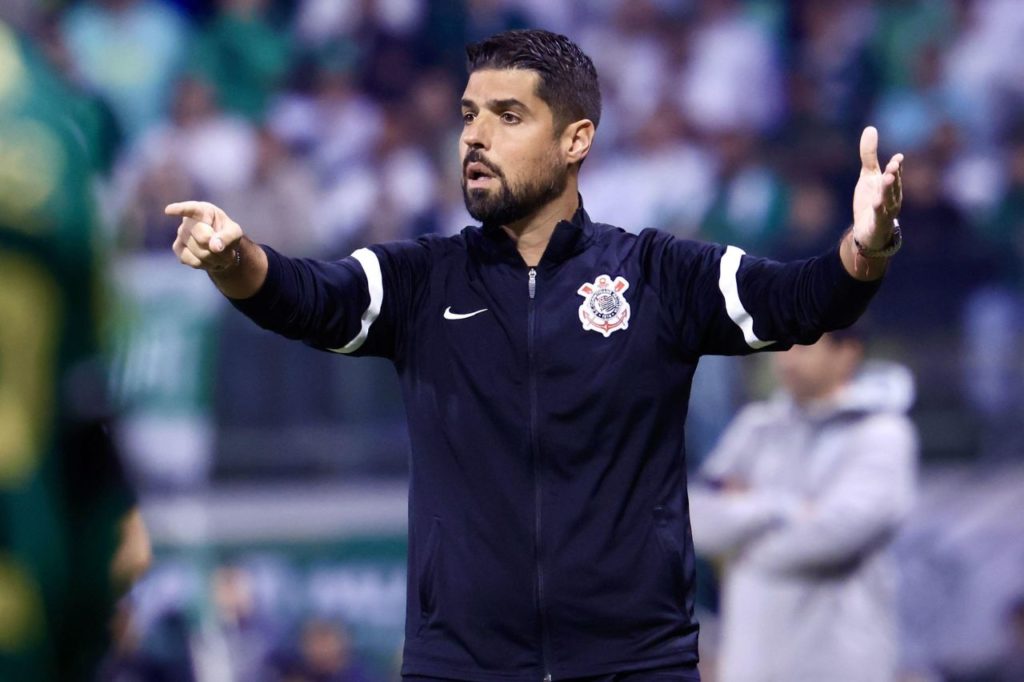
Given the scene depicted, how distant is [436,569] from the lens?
3787 millimetres

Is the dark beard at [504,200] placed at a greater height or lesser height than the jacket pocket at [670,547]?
greater

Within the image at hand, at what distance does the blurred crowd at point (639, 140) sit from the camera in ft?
30.8

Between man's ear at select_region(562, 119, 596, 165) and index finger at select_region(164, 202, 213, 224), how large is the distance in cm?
103

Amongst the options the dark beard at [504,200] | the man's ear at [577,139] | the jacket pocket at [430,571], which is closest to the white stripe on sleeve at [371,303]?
the dark beard at [504,200]

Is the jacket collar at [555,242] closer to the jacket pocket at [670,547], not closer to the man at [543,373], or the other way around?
the man at [543,373]

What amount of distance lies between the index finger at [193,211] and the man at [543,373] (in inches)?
2.7

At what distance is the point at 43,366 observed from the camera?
149 centimetres

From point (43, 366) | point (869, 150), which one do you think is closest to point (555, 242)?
point (869, 150)

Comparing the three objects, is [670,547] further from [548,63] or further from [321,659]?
[321,659]

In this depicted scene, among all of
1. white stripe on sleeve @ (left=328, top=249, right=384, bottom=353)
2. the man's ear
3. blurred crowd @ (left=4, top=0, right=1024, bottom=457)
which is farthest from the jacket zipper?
blurred crowd @ (left=4, top=0, right=1024, bottom=457)

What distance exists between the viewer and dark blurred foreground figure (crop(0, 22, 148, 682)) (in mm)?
1463

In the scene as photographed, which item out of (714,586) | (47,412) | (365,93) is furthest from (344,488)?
(47,412)

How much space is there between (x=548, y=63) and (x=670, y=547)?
4.09ft

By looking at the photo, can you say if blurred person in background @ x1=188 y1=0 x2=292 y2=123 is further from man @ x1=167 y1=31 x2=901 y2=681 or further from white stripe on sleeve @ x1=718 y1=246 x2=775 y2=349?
white stripe on sleeve @ x1=718 y1=246 x2=775 y2=349
